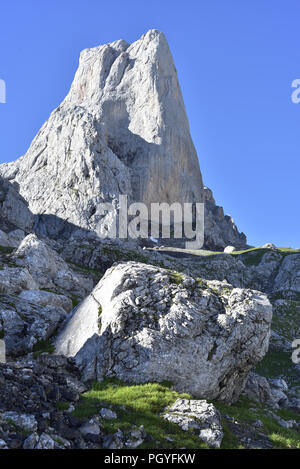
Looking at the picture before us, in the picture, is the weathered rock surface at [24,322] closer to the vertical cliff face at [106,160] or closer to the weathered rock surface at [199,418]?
the weathered rock surface at [199,418]

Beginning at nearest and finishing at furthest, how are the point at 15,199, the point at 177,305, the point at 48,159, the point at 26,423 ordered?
the point at 26,423
the point at 177,305
the point at 15,199
the point at 48,159

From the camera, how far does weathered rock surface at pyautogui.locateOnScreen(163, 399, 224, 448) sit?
16531 mm

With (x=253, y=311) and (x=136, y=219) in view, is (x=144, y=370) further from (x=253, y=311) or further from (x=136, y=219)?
(x=136, y=219)

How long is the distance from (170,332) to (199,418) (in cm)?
675

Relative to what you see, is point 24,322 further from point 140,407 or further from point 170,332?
point 140,407

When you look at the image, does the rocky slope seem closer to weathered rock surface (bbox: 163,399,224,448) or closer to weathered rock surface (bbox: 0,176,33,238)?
weathered rock surface (bbox: 163,399,224,448)

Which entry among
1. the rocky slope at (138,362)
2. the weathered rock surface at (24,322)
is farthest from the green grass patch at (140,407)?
the weathered rock surface at (24,322)

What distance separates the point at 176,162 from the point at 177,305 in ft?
550

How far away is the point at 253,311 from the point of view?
26.4 m

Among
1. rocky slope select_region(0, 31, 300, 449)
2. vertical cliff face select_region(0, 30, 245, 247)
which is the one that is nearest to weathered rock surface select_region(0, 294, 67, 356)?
rocky slope select_region(0, 31, 300, 449)

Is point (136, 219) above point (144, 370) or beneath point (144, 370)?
above

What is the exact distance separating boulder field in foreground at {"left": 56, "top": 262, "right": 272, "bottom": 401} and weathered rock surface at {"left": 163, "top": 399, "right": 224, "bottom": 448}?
12.2 ft

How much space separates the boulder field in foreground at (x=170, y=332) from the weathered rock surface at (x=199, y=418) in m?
3.73
